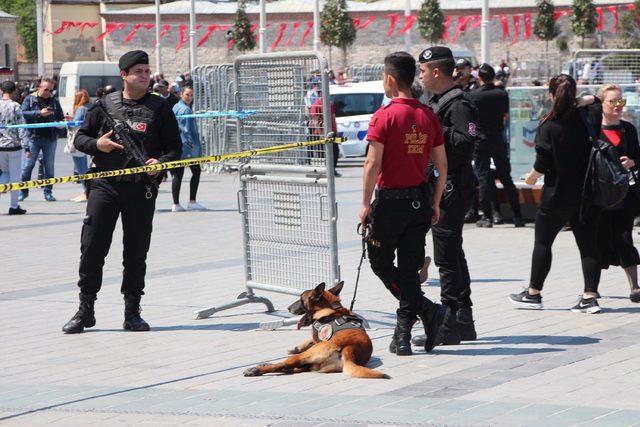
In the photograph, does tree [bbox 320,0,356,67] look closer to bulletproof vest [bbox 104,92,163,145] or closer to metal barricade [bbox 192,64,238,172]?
metal barricade [bbox 192,64,238,172]

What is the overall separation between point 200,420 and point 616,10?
63923 millimetres

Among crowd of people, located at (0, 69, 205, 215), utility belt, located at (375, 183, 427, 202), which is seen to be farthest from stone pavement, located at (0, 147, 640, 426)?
crowd of people, located at (0, 69, 205, 215)

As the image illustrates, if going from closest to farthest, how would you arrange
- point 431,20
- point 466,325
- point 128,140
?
point 466,325, point 128,140, point 431,20

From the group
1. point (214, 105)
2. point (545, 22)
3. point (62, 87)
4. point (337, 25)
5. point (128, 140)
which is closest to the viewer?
point (128, 140)

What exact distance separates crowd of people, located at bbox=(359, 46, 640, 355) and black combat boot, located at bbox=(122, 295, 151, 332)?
6.25 ft

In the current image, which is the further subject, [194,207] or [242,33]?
[242,33]

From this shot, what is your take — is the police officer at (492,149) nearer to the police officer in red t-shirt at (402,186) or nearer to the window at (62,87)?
Answer: the police officer in red t-shirt at (402,186)

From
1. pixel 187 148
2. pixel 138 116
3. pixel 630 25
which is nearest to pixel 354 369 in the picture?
pixel 138 116

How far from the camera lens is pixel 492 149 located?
14562mm

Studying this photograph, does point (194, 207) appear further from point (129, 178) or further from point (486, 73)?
point (129, 178)

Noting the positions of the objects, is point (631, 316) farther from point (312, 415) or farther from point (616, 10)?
point (616, 10)

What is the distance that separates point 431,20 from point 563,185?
193ft

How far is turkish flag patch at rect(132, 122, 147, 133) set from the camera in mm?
8508

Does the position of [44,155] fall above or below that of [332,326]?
above
